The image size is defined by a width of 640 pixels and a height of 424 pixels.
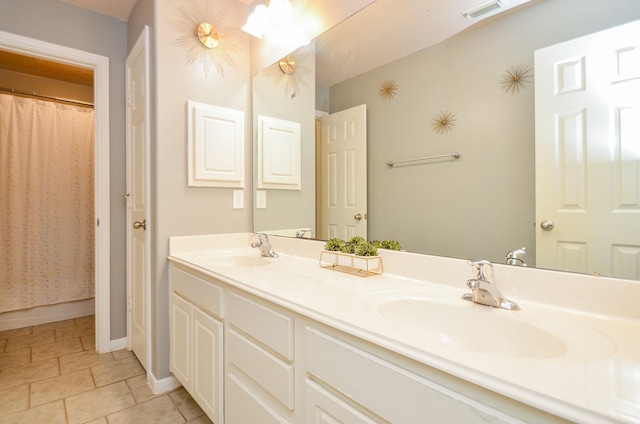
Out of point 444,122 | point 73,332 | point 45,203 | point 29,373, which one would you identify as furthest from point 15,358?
point 444,122

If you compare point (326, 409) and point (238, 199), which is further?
point (238, 199)

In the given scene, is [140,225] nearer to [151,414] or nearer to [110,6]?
[151,414]

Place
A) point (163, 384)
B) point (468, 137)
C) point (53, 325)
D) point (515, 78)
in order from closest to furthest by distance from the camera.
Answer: point (515, 78) → point (468, 137) → point (163, 384) → point (53, 325)

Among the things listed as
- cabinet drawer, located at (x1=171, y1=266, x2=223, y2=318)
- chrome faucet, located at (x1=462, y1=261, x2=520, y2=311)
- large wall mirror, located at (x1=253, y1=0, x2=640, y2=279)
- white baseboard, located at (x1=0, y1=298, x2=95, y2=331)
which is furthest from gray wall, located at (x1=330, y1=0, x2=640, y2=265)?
white baseboard, located at (x1=0, y1=298, x2=95, y2=331)

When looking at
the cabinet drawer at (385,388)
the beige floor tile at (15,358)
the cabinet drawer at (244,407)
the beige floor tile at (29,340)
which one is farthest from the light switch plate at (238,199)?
the beige floor tile at (29,340)

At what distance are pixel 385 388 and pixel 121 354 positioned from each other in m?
2.37

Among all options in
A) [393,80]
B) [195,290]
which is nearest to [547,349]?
[393,80]

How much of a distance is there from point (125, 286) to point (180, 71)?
164 cm

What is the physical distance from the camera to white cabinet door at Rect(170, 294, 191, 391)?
160 centimetres

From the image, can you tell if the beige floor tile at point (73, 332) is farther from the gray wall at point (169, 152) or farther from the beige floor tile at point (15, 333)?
the gray wall at point (169, 152)

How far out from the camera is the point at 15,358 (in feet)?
7.25

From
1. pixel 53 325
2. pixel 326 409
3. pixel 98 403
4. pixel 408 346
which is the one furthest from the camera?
pixel 53 325

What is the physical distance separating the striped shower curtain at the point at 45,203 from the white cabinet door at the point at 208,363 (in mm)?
2264

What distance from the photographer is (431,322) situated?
0.98 m
